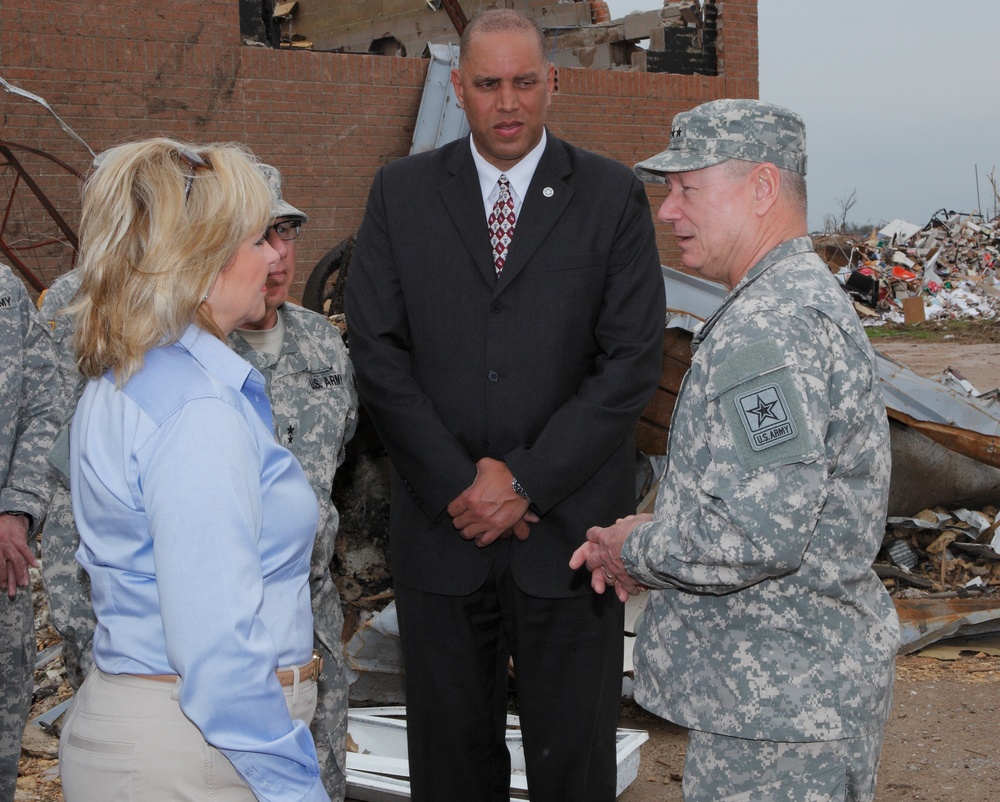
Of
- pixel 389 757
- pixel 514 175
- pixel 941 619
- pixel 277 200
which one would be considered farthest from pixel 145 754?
pixel 941 619

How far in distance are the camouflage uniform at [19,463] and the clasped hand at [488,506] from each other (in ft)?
4.07

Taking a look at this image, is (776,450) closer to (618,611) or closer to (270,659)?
(270,659)

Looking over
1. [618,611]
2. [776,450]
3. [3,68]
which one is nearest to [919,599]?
[618,611]

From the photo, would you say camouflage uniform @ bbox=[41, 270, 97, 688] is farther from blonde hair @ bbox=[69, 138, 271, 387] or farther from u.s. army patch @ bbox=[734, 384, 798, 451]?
u.s. army patch @ bbox=[734, 384, 798, 451]

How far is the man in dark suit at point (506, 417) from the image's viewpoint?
9.86 ft

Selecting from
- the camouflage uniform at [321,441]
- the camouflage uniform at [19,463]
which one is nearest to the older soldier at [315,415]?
the camouflage uniform at [321,441]

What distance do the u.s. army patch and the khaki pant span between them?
1061 mm

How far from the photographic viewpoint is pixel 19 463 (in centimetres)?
321

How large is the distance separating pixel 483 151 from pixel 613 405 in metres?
0.88

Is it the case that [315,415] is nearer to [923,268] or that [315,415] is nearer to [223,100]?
[223,100]

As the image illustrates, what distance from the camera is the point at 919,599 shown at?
543cm

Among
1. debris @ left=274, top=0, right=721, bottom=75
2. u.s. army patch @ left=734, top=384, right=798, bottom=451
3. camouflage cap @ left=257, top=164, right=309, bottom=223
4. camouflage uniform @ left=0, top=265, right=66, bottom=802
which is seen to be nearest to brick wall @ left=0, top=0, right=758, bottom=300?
debris @ left=274, top=0, right=721, bottom=75

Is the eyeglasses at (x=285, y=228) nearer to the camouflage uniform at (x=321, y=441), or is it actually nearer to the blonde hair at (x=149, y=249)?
the camouflage uniform at (x=321, y=441)

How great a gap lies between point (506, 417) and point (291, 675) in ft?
4.36
